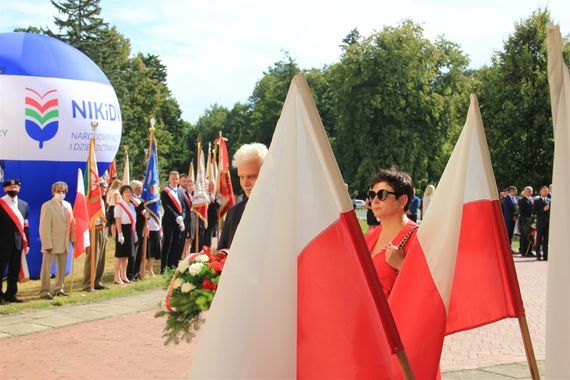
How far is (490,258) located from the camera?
164 inches

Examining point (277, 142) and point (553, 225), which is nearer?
point (277, 142)

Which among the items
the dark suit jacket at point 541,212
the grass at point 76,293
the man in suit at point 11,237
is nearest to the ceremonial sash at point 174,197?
the grass at point 76,293

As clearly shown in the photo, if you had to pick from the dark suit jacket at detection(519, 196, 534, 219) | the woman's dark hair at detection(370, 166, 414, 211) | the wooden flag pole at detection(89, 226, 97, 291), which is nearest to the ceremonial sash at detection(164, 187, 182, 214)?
the wooden flag pole at detection(89, 226, 97, 291)

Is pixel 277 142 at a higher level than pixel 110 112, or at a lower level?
lower

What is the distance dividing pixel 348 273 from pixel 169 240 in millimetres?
13757

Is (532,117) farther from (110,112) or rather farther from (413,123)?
(110,112)

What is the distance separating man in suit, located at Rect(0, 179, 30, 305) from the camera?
39.5ft

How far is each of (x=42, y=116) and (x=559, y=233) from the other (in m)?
13.1

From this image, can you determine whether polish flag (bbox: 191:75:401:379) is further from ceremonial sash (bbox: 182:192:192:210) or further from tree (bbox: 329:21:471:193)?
tree (bbox: 329:21:471:193)

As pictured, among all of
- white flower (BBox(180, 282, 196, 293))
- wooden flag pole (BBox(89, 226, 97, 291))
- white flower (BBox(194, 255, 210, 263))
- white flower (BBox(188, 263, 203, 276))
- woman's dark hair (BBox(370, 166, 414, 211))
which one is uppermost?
woman's dark hair (BBox(370, 166, 414, 211))

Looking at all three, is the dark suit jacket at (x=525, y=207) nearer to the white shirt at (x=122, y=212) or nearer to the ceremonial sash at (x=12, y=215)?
the white shirt at (x=122, y=212)

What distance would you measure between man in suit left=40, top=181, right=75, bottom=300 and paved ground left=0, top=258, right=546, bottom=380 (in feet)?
4.38

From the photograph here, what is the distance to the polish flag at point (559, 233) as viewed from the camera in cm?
304

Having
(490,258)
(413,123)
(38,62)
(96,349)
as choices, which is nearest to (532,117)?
(413,123)
